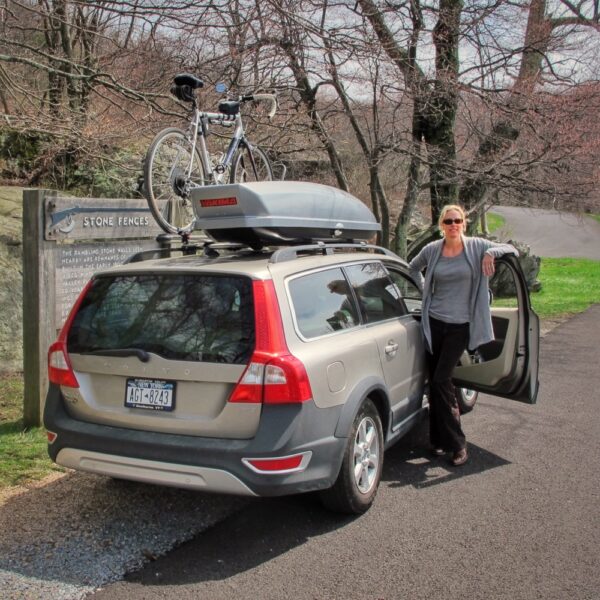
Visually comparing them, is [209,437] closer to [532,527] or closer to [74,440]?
[74,440]

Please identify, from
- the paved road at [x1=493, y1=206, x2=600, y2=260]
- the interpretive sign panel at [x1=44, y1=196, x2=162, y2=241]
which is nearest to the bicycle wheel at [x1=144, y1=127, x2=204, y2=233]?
the interpretive sign panel at [x1=44, y1=196, x2=162, y2=241]

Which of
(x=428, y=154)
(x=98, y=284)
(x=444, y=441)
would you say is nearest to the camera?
(x=98, y=284)

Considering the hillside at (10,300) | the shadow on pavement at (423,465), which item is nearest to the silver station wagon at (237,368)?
the shadow on pavement at (423,465)

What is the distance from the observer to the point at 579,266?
81.8 feet

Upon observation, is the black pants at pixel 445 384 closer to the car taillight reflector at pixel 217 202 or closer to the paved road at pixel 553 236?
the car taillight reflector at pixel 217 202

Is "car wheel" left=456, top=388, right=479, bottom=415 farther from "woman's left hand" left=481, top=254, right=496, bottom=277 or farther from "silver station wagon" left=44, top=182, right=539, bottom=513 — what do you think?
"silver station wagon" left=44, top=182, right=539, bottom=513

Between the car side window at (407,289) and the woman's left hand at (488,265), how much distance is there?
730 mm

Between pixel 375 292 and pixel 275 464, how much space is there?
1.84m

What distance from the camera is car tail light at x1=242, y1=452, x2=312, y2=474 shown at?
3.52 meters

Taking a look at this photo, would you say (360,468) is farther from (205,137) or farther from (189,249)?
(205,137)

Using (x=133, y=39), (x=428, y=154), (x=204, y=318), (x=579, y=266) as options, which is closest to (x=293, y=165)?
(x=428, y=154)

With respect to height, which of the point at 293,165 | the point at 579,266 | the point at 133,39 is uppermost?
the point at 133,39

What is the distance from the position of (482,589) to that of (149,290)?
7.91 ft

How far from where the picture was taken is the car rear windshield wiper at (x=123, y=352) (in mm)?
3766
